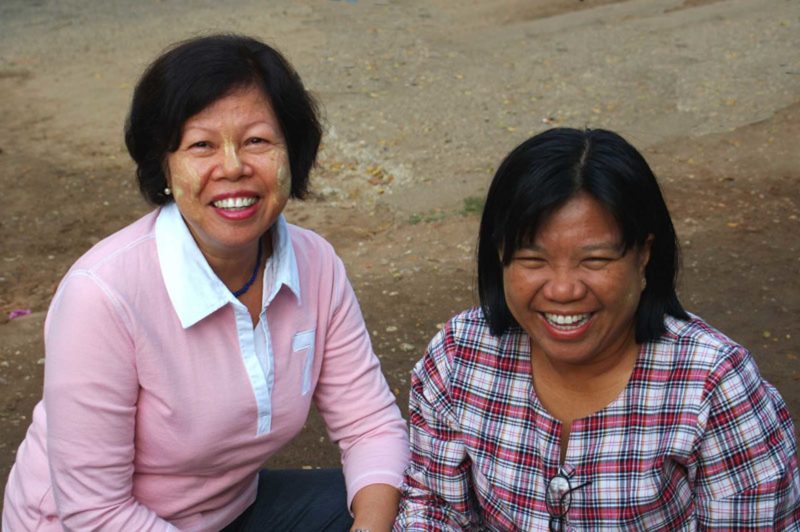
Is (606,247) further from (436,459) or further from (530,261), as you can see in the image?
(436,459)

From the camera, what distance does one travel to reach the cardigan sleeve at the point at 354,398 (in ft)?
9.29

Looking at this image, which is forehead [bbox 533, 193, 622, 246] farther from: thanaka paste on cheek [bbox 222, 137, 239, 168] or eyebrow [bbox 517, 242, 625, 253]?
thanaka paste on cheek [bbox 222, 137, 239, 168]

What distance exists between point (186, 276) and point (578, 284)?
880mm

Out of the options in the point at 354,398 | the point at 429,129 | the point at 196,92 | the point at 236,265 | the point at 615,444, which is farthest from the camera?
the point at 429,129

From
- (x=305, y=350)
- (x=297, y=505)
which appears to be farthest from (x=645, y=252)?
(x=297, y=505)

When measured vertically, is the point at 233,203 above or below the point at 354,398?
above

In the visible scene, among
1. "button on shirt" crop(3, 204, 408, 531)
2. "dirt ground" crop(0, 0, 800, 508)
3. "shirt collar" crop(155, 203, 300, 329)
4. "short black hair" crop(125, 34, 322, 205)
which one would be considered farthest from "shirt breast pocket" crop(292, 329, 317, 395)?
"dirt ground" crop(0, 0, 800, 508)

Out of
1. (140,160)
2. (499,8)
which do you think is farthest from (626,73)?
(140,160)

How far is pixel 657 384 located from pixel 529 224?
1.45ft

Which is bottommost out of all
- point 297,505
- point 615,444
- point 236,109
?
point 297,505

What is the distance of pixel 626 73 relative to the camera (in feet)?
25.4

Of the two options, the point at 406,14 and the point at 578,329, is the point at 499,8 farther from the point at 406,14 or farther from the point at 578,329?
the point at 578,329

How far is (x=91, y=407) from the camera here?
7.95 ft

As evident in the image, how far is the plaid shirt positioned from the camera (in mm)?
2250
